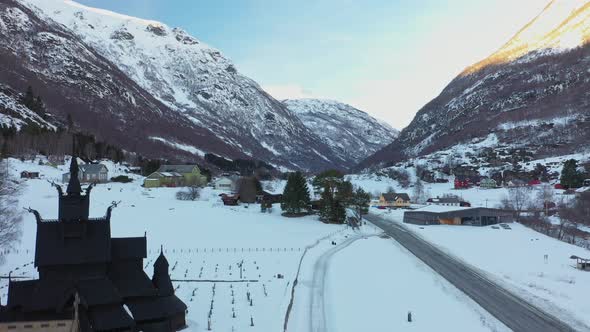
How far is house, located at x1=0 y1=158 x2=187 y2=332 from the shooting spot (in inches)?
958

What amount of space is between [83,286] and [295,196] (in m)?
65.0

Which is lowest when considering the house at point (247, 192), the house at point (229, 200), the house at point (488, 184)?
the house at point (229, 200)

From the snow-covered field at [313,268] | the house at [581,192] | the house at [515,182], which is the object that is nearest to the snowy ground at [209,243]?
the snow-covered field at [313,268]

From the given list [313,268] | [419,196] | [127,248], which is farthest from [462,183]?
[127,248]

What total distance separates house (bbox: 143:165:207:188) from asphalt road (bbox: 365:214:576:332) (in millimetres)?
75635

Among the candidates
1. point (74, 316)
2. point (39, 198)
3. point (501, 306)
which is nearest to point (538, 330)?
point (501, 306)

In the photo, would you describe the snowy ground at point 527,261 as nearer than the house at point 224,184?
Yes

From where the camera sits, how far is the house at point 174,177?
120562 millimetres

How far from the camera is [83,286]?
83.6 ft

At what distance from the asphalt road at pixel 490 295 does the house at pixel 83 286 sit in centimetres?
2439

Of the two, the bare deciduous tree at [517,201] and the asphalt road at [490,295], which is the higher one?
the bare deciduous tree at [517,201]

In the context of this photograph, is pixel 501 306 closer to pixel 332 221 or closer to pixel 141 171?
pixel 332 221

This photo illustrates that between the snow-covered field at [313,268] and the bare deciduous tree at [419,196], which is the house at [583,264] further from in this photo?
the bare deciduous tree at [419,196]

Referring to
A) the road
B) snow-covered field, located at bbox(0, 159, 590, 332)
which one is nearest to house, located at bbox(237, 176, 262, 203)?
snow-covered field, located at bbox(0, 159, 590, 332)
